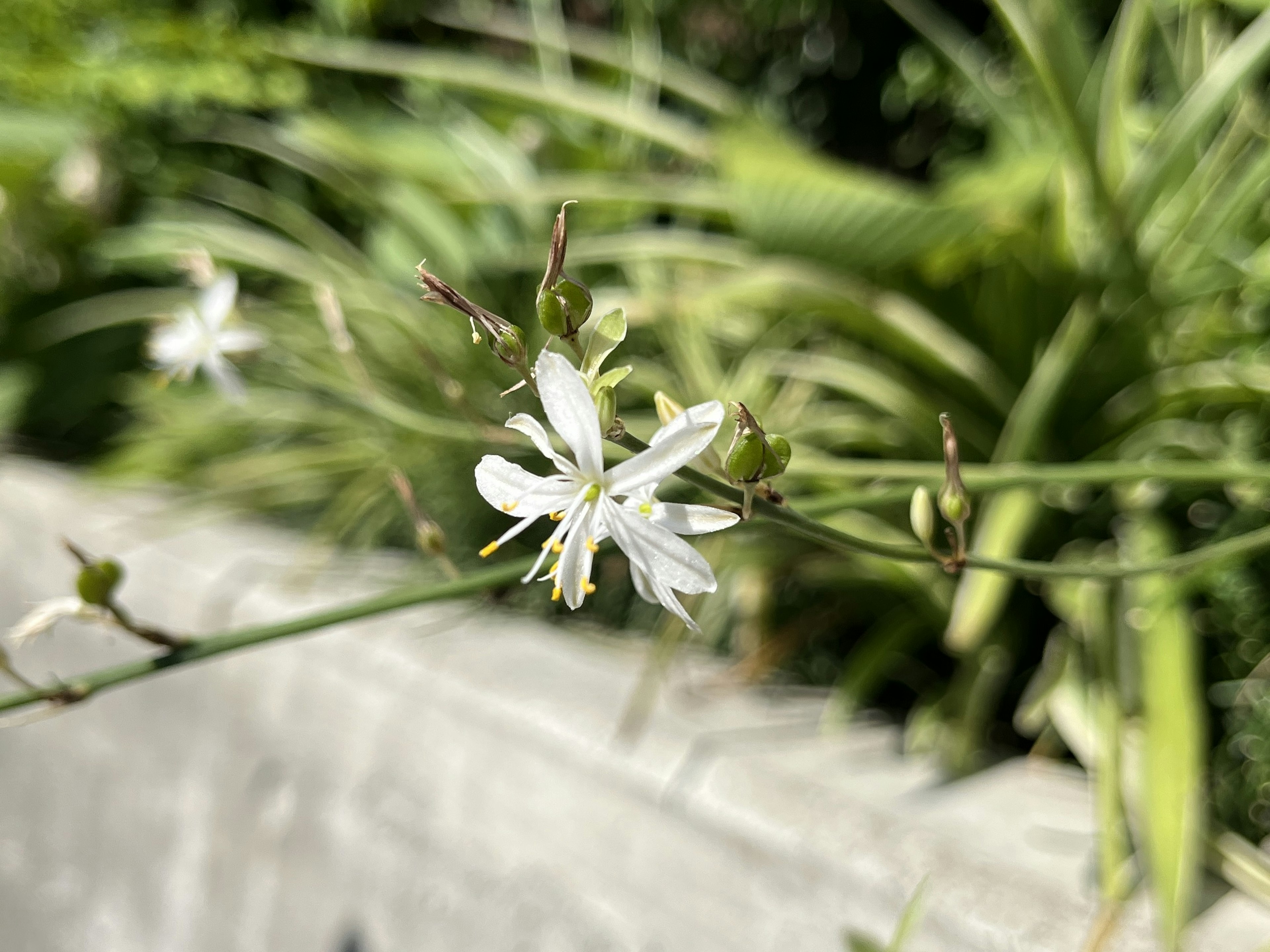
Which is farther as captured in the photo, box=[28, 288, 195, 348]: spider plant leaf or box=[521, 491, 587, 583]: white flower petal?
box=[28, 288, 195, 348]: spider plant leaf

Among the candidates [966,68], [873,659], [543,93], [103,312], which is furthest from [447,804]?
[103,312]

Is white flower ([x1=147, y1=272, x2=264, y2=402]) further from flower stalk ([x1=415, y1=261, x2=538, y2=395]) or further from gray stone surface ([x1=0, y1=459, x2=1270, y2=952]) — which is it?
flower stalk ([x1=415, y1=261, x2=538, y2=395])

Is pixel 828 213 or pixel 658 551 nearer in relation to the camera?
pixel 658 551

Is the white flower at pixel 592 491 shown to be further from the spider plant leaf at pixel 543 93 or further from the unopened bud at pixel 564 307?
the spider plant leaf at pixel 543 93

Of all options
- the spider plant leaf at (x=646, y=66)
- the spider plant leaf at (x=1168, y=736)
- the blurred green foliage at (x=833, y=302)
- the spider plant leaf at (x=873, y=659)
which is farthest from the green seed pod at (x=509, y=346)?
the spider plant leaf at (x=646, y=66)

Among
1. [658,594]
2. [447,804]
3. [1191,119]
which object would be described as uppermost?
[1191,119]

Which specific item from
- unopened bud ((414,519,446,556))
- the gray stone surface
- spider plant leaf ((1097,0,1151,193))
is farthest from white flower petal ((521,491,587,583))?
spider plant leaf ((1097,0,1151,193))

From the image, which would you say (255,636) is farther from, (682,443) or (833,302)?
(833,302)
